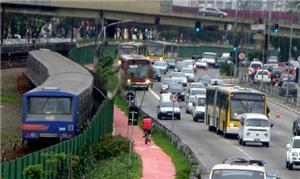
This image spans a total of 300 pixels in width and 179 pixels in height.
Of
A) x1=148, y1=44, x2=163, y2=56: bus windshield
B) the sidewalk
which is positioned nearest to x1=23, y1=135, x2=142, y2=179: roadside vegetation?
the sidewalk

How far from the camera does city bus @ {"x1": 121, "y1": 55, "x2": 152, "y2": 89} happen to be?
3866 inches

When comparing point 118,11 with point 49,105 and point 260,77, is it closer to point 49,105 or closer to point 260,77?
point 260,77

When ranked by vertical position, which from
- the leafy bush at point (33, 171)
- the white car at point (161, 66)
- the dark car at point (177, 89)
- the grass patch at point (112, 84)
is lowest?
the white car at point (161, 66)

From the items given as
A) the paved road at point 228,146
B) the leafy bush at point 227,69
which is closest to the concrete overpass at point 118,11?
the leafy bush at point 227,69

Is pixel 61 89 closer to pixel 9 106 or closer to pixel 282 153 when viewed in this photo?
pixel 282 153

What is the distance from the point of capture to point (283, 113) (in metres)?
83.4

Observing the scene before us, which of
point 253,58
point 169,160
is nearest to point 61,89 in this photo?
point 169,160

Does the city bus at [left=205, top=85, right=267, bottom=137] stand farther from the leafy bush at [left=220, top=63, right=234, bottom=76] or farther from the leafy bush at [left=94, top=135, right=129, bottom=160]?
the leafy bush at [left=220, top=63, right=234, bottom=76]

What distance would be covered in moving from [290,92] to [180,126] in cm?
3149

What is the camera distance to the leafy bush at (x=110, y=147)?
45.0 metres

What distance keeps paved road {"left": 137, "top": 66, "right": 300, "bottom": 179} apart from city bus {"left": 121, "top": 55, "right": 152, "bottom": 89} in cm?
1711

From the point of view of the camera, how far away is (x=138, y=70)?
98688 millimetres

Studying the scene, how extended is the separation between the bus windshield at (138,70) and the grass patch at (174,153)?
120ft

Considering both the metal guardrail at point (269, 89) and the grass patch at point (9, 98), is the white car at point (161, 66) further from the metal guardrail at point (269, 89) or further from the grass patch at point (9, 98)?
the grass patch at point (9, 98)
